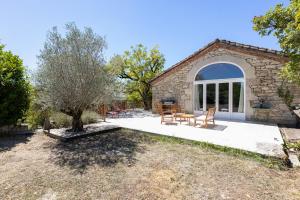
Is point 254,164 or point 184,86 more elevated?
point 184,86

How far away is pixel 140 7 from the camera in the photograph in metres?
12.2

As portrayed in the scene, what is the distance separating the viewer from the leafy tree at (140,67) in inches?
851

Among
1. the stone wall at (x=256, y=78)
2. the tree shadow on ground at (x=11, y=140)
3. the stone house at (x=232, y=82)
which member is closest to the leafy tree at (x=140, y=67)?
the stone house at (x=232, y=82)

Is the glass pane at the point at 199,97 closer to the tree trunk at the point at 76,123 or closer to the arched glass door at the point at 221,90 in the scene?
the arched glass door at the point at 221,90

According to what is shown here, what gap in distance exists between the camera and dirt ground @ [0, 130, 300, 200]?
11.3ft

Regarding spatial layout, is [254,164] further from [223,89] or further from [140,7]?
[140,7]

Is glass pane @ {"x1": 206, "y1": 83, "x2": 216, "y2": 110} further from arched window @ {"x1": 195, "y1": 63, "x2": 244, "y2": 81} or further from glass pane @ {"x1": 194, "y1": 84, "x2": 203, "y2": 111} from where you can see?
arched window @ {"x1": 195, "y1": 63, "x2": 244, "y2": 81}

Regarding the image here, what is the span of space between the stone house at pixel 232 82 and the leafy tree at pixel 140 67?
696 centimetres

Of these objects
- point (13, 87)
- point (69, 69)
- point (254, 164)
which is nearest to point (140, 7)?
point (69, 69)

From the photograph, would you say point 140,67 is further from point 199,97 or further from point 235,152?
point 235,152

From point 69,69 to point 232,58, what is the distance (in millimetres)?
10291

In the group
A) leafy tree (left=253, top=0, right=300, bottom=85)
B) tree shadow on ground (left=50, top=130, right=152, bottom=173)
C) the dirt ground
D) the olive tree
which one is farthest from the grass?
the olive tree

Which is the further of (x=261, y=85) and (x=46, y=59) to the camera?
(x=261, y=85)

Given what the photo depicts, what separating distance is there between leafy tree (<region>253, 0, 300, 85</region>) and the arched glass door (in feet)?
23.3
